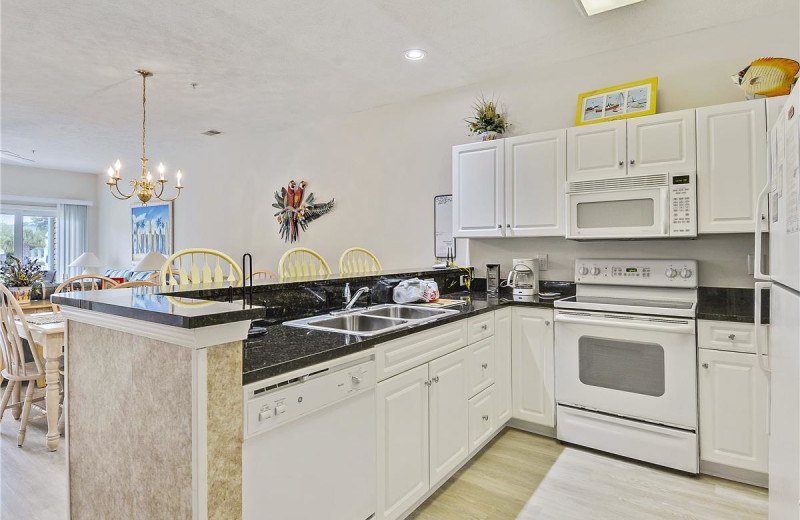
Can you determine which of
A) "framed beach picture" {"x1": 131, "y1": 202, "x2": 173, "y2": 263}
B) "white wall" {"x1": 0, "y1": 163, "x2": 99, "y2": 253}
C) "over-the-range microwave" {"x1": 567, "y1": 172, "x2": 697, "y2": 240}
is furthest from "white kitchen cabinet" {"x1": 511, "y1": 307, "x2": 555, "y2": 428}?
"white wall" {"x1": 0, "y1": 163, "x2": 99, "y2": 253}

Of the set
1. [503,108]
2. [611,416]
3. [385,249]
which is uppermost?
[503,108]

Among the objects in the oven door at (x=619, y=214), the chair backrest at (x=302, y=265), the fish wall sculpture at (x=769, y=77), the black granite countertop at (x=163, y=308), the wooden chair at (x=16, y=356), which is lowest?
the wooden chair at (x=16, y=356)

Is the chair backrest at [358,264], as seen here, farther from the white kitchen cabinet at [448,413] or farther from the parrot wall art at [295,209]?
the white kitchen cabinet at [448,413]

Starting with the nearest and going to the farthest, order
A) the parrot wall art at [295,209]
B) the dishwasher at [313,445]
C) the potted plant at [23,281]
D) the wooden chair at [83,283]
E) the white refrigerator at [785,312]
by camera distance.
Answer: the white refrigerator at [785,312], the dishwasher at [313,445], the wooden chair at [83,283], the potted plant at [23,281], the parrot wall art at [295,209]

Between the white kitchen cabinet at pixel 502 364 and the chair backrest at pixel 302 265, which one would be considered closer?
the white kitchen cabinet at pixel 502 364

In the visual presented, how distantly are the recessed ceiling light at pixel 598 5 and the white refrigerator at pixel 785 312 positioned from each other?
1353 millimetres

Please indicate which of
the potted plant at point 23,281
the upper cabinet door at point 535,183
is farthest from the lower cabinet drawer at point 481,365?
the potted plant at point 23,281

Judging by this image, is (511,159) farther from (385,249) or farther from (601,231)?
(385,249)

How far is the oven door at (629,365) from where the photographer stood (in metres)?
2.43

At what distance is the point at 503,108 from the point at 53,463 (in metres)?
3.88

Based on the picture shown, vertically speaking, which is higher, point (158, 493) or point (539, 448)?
point (158, 493)

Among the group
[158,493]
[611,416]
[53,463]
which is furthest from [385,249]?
[158,493]

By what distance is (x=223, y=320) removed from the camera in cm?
116

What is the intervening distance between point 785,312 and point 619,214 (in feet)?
5.32
